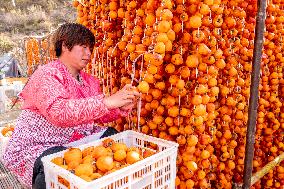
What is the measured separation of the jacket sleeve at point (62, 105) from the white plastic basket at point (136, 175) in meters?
0.23

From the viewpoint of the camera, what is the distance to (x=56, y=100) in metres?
2.15

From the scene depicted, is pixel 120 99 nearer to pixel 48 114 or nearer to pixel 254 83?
pixel 48 114

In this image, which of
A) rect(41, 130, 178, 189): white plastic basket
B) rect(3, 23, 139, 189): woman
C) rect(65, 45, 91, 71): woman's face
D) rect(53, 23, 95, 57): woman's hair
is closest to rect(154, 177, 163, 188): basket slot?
rect(41, 130, 178, 189): white plastic basket

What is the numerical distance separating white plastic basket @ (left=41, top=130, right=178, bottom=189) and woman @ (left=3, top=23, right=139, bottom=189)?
268 mm

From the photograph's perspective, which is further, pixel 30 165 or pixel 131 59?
pixel 131 59

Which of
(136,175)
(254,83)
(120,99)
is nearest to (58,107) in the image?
Answer: (120,99)

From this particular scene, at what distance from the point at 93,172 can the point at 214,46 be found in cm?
132

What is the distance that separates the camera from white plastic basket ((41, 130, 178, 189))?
5.43 ft

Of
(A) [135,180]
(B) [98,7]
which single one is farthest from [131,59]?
(A) [135,180]

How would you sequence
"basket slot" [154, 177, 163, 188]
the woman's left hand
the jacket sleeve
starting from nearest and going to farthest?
1. "basket slot" [154, 177, 163, 188]
2. the jacket sleeve
3. the woman's left hand

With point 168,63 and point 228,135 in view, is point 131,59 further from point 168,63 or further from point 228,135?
point 228,135

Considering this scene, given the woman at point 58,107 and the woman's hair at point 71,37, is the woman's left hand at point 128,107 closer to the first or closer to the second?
the woman at point 58,107

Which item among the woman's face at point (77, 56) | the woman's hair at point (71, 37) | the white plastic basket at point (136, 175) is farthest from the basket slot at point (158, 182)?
the woman's hair at point (71, 37)

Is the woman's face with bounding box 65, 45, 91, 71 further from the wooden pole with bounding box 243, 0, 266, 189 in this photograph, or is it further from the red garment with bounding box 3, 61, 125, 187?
the wooden pole with bounding box 243, 0, 266, 189
